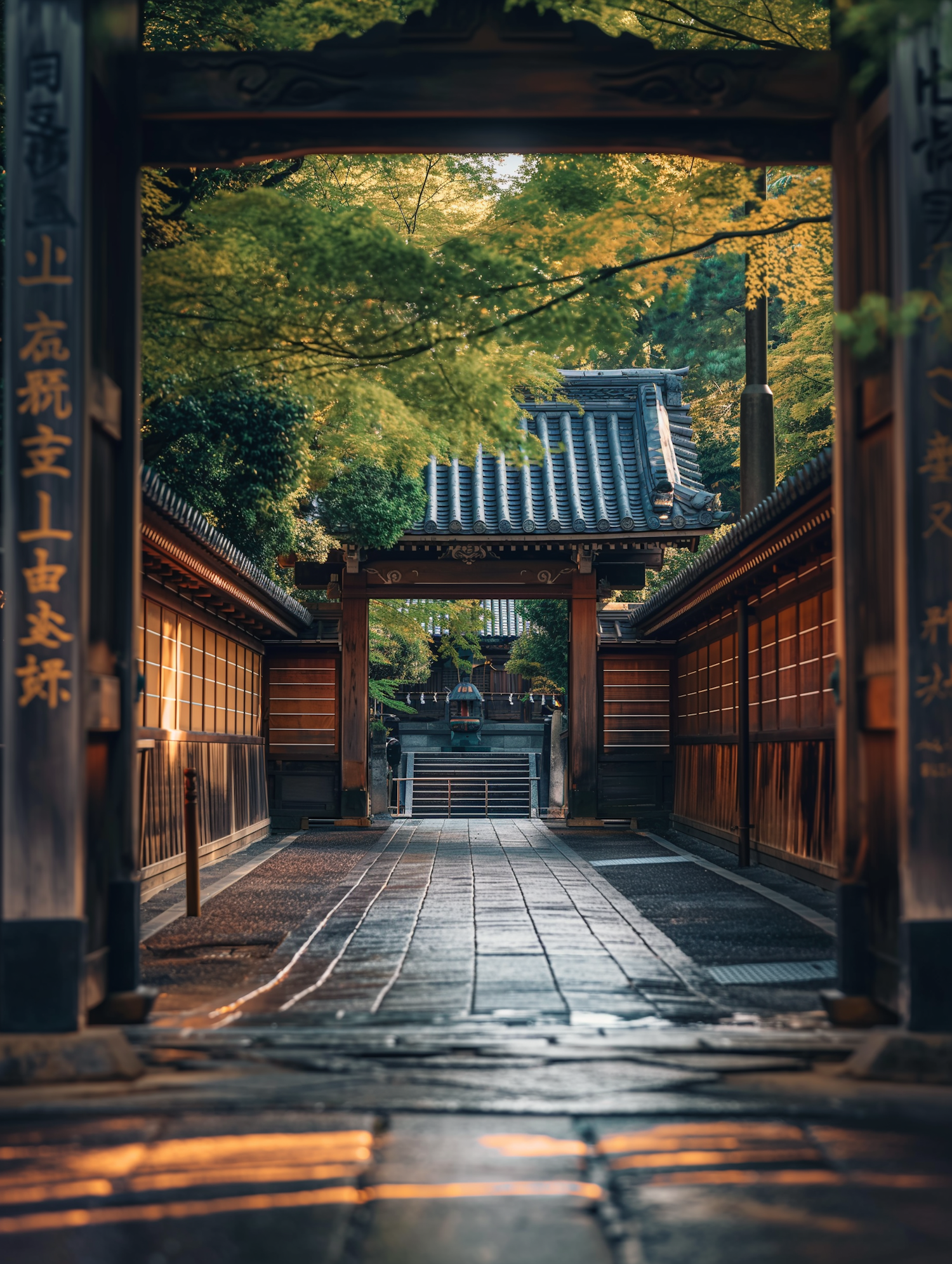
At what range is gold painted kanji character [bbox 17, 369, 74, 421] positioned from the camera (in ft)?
17.2

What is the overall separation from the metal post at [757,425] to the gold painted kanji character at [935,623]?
16.6 meters

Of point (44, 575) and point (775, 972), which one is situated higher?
point (44, 575)

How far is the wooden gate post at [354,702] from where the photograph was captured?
20.9 meters

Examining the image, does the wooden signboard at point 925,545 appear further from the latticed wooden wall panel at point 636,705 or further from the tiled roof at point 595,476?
the latticed wooden wall panel at point 636,705

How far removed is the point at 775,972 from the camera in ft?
24.8

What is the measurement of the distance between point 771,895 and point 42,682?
27.8 ft

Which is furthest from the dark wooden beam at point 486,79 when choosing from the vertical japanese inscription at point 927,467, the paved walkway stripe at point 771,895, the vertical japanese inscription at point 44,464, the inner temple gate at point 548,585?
the inner temple gate at point 548,585

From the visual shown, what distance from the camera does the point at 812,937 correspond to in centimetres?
896

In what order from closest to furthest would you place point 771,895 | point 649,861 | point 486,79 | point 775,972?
point 486,79 → point 775,972 → point 771,895 → point 649,861

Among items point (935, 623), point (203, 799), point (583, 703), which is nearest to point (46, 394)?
point (935, 623)

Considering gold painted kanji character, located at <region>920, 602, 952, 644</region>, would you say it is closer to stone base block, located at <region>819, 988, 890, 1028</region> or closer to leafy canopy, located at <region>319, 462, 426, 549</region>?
stone base block, located at <region>819, 988, 890, 1028</region>

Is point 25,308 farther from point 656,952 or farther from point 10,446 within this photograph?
point 656,952

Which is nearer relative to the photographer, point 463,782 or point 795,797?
point 795,797

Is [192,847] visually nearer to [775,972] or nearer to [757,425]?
[775,972]
